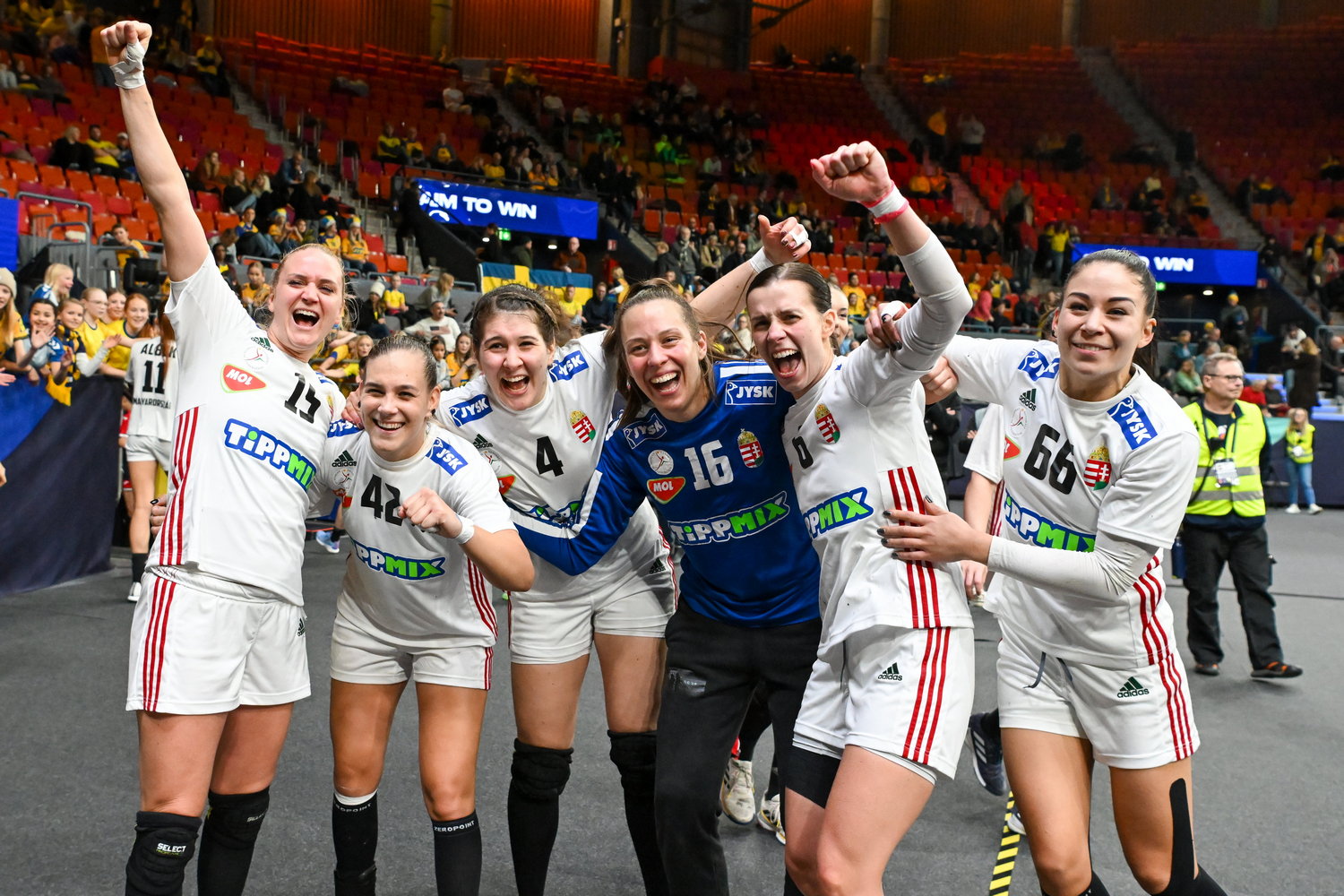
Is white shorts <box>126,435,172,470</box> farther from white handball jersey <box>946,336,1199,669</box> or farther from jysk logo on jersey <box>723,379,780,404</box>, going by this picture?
white handball jersey <box>946,336,1199,669</box>

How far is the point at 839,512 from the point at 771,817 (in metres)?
1.76

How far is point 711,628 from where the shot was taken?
2.75 m

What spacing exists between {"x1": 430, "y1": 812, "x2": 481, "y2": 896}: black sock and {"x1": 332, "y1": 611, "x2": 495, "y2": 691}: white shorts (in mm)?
350

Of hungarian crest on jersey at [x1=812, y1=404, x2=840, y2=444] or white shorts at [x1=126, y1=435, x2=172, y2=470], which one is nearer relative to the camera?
hungarian crest on jersey at [x1=812, y1=404, x2=840, y2=444]

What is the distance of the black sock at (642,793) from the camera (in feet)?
9.63

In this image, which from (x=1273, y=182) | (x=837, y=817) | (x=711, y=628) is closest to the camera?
(x=837, y=817)

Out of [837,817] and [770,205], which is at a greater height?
[770,205]

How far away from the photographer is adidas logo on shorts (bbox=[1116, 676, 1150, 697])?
2.55 m

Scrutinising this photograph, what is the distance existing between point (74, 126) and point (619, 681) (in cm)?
1266

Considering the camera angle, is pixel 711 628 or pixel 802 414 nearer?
pixel 802 414

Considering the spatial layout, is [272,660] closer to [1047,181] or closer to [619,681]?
[619,681]

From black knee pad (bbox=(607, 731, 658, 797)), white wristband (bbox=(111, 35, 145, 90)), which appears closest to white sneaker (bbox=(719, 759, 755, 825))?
black knee pad (bbox=(607, 731, 658, 797))

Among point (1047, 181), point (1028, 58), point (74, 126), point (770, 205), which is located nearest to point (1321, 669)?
point (74, 126)

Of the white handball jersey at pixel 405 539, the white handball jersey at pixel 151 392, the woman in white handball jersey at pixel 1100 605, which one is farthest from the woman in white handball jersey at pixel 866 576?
the white handball jersey at pixel 151 392
